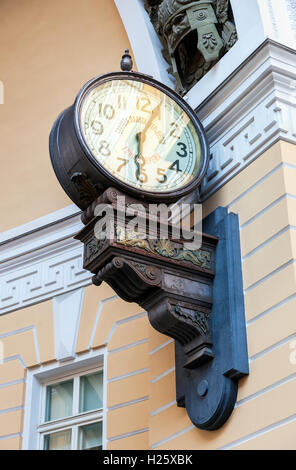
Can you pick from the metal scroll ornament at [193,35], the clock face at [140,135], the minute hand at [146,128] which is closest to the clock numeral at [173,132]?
the clock face at [140,135]

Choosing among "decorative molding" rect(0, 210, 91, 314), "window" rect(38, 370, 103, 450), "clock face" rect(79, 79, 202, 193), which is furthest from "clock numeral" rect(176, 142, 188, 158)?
"window" rect(38, 370, 103, 450)

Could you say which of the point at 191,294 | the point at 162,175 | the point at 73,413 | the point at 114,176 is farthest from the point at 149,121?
the point at 73,413

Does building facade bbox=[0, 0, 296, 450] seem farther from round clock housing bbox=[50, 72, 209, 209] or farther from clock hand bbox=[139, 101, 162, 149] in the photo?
clock hand bbox=[139, 101, 162, 149]

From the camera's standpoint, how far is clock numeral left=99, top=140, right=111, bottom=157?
4.42 m

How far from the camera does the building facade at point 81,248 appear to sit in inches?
164

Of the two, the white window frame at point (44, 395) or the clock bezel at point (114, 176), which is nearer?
the clock bezel at point (114, 176)

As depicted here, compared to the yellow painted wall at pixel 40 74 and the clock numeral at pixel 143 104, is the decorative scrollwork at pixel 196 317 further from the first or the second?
the yellow painted wall at pixel 40 74

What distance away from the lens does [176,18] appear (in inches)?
216

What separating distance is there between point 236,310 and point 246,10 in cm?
191

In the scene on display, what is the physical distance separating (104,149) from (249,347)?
50.9 inches

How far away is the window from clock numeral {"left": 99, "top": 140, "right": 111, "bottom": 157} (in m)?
1.88

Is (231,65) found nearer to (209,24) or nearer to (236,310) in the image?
(209,24)

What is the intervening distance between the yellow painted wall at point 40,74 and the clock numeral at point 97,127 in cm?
185

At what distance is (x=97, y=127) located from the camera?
452cm
